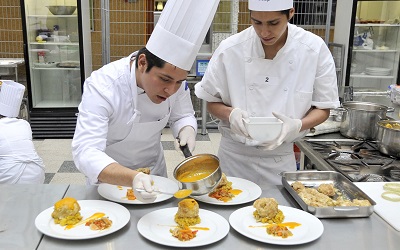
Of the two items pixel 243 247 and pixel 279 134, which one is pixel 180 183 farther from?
pixel 279 134

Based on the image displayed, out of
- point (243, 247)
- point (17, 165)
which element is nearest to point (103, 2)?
point (17, 165)

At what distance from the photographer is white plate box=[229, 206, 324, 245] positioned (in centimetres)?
114

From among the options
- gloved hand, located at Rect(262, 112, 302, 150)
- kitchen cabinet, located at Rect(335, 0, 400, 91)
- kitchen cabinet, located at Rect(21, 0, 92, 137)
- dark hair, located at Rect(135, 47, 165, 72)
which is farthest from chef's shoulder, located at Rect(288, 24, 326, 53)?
kitchen cabinet, located at Rect(21, 0, 92, 137)

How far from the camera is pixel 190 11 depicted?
148cm

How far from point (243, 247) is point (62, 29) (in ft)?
15.4

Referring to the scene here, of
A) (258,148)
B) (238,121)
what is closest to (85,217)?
(238,121)

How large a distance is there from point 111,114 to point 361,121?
59.3 inches

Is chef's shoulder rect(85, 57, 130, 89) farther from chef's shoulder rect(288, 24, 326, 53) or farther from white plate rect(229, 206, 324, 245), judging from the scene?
chef's shoulder rect(288, 24, 326, 53)

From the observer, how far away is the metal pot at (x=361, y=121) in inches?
91.4

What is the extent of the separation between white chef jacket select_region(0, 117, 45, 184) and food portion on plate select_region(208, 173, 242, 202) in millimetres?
1239

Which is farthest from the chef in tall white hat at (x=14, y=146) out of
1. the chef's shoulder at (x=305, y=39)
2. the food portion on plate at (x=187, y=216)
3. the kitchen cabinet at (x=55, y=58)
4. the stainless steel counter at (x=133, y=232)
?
the kitchen cabinet at (x=55, y=58)

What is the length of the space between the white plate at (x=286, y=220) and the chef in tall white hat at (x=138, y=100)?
293 millimetres

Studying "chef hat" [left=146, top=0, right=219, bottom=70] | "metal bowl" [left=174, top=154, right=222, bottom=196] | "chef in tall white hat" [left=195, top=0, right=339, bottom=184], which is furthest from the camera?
"chef in tall white hat" [left=195, top=0, right=339, bottom=184]

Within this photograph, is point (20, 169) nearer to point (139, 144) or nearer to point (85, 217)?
point (139, 144)
